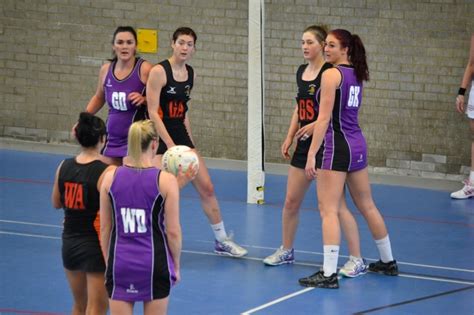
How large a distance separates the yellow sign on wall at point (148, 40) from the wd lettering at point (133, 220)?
961 cm

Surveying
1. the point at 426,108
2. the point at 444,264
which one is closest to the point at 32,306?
the point at 444,264

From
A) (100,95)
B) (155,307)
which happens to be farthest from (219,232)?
(155,307)

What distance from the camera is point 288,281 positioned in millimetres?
8945

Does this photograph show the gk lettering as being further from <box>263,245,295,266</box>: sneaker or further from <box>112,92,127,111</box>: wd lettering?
<box>263,245,295,266</box>: sneaker

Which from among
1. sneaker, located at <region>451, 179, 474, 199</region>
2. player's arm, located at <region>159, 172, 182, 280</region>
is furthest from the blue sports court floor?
player's arm, located at <region>159, 172, 182, 280</region>

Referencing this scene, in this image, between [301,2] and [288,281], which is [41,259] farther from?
[301,2]

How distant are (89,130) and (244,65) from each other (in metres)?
8.72

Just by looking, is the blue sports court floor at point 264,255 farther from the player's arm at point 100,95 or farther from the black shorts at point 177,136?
the player's arm at point 100,95

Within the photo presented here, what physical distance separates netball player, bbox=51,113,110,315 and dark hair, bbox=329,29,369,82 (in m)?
2.91

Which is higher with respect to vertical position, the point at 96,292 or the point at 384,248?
the point at 96,292

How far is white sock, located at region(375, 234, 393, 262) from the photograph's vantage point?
30.1ft

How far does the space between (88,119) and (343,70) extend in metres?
2.93

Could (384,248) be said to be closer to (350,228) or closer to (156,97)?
(350,228)

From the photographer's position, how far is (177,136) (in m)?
9.42
